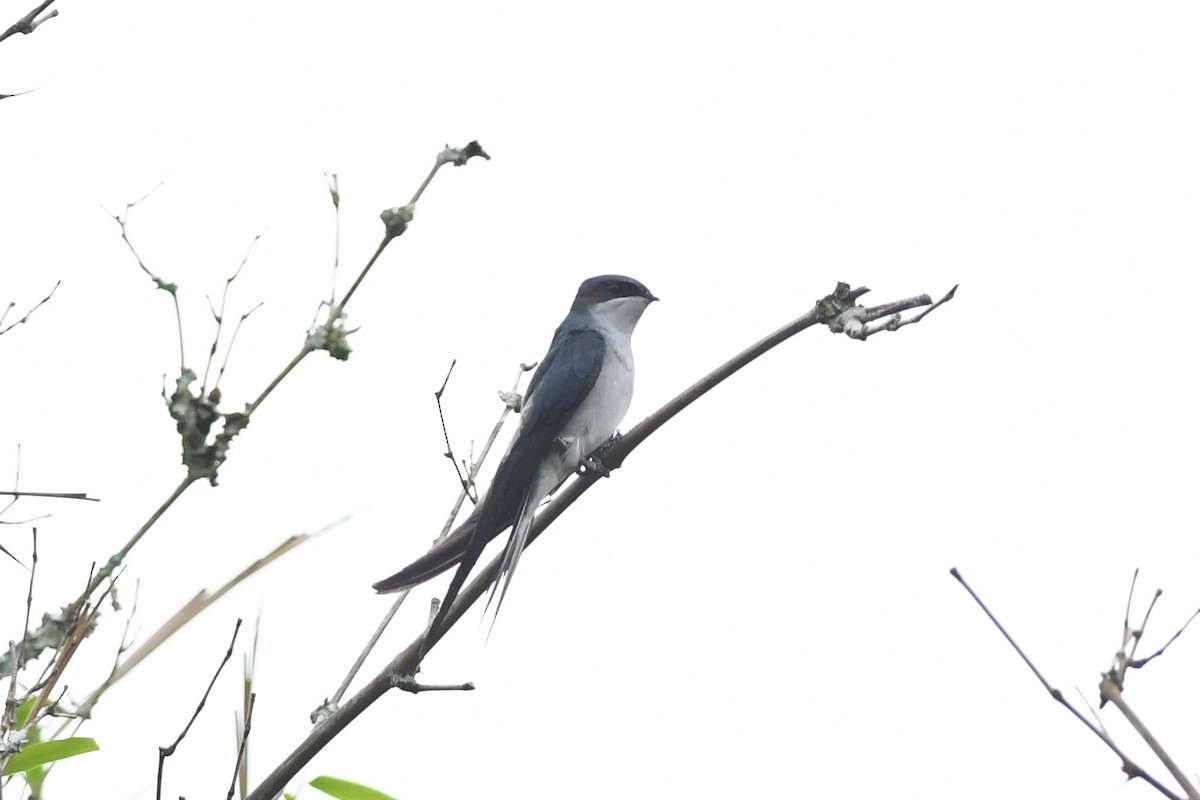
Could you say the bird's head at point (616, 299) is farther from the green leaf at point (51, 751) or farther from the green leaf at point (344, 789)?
the green leaf at point (51, 751)

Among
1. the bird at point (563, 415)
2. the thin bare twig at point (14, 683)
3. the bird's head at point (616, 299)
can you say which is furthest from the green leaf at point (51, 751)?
the bird's head at point (616, 299)

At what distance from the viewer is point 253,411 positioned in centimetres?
230

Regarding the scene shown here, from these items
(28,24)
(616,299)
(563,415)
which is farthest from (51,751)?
(616,299)

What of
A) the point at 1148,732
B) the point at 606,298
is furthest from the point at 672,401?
the point at 606,298

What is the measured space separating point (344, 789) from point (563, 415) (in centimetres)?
325

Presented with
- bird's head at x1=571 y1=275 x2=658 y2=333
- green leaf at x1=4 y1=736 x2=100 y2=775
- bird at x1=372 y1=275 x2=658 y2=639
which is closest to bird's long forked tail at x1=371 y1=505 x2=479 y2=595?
bird at x1=372 y1=275 x2=658 y2=639

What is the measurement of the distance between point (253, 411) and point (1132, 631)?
1.46 metres

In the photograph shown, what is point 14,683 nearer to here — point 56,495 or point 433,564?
point 56,495

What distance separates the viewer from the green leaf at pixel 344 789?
2719mm

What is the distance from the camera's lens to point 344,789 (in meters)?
2.73

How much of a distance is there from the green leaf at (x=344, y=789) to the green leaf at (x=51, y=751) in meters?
0.47

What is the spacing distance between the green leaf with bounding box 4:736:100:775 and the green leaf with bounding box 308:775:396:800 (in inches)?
18.4

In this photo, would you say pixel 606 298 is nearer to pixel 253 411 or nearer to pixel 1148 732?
pixel 253 411

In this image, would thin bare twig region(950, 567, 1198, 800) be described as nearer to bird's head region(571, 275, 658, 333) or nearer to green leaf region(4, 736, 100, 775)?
green leaf region(4, 736, 100, 775)
